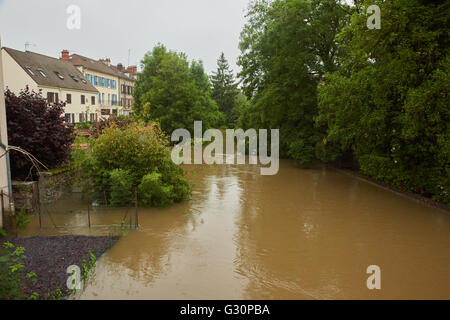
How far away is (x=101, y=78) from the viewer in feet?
152

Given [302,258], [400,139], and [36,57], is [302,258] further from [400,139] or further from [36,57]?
[36,57]

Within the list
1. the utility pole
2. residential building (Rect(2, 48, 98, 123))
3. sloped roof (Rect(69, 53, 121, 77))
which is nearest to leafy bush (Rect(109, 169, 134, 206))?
the utility pole

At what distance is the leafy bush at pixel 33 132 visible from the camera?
1219 cm

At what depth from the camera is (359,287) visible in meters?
7.16

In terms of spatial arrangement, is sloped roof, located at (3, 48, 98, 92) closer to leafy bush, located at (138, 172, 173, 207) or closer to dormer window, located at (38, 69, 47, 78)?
dormer window, located at (38, 69, 47, 78)

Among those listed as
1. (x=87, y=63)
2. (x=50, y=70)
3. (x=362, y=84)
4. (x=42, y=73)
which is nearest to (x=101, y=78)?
(x=87, y=63)

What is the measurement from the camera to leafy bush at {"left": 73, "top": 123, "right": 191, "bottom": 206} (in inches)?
504

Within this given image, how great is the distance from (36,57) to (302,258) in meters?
35.8

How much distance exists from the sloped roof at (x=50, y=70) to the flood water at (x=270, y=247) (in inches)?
926

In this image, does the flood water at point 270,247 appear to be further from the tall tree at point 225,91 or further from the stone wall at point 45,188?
the tall tree at point 225,91

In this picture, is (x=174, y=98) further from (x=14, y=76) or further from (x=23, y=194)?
(x=23, y=194)

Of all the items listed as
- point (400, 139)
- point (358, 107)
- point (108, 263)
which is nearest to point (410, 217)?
point (400, 139)

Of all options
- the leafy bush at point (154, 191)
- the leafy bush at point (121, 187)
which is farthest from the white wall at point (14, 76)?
the leafy bush at point (154, 191)

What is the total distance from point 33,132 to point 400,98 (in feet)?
45.5
